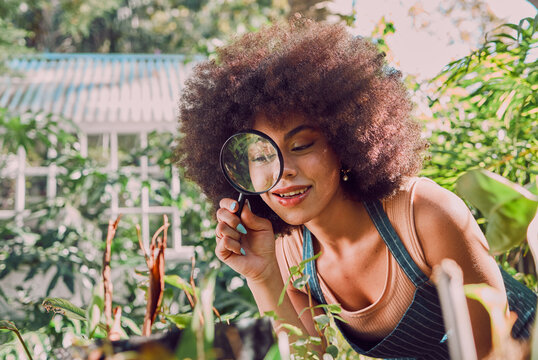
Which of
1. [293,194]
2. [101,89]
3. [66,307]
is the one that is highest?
[101,89]

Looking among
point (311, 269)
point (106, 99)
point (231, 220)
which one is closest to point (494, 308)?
point (231, 220)

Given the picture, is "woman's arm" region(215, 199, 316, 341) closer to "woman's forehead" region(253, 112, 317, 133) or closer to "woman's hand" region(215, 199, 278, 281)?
"woman's hand" region(215, 199, 278, 281)

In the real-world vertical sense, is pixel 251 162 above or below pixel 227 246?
above

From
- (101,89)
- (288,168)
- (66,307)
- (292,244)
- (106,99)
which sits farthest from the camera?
(101,89)

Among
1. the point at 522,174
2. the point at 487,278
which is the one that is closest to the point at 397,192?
the point at 487,278

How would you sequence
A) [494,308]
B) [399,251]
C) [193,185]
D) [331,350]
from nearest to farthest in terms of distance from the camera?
[494,308]
[331,350]
[399,251]
[193,185]

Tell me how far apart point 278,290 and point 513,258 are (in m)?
1.29

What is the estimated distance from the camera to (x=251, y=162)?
1.28 meters

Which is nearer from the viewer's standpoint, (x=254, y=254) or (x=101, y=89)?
(x=254, y=254)

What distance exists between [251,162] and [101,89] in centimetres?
829

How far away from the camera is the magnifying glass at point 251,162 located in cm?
123

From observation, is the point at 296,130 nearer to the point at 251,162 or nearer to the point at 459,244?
the point at 251,162

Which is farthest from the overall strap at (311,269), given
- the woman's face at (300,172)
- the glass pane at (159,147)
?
the glass pane at (159,147)

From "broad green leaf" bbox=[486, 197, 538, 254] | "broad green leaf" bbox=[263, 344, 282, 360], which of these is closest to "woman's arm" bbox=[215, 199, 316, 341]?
"broad green leaf" bbox=[263, 344, 282, 360]
